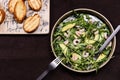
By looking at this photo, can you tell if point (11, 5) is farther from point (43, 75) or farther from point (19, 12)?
point (43, 75)

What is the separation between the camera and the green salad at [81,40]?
1.28m

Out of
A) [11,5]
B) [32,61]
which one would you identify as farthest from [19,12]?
[32,61]

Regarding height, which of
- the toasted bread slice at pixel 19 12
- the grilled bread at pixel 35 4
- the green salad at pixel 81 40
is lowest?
the green salad at pixel 81 40

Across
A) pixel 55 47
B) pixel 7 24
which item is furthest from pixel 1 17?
pixel 55 47

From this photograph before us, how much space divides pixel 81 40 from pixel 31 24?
15 cm

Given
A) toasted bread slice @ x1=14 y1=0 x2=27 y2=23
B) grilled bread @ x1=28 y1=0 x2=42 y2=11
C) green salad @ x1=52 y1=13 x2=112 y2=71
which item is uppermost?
grilled bread @ x1=28 y1=0 x2=42 y2=11

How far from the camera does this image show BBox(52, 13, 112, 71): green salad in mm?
1281

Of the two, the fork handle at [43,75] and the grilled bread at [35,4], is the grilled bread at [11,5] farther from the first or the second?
the fork handle at [43,75]

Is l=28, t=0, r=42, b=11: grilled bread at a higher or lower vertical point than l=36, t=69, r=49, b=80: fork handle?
higher

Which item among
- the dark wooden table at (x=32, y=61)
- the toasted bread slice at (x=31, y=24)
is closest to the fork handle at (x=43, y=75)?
the dark wooden table at (x=32, y=61)

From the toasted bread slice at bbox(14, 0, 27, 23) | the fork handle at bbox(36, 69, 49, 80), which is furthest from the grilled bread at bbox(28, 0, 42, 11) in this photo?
the fork handle at bbox(36, 69, 49, 80)

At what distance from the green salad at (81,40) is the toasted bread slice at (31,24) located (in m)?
0.06

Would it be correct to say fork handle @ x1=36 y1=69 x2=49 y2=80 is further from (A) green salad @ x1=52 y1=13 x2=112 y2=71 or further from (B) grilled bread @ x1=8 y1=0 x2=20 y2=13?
(B) grilled bread @ x1=8 y1=0 x2=20 y2=13

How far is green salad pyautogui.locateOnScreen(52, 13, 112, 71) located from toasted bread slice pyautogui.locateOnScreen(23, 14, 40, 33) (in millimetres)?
59
